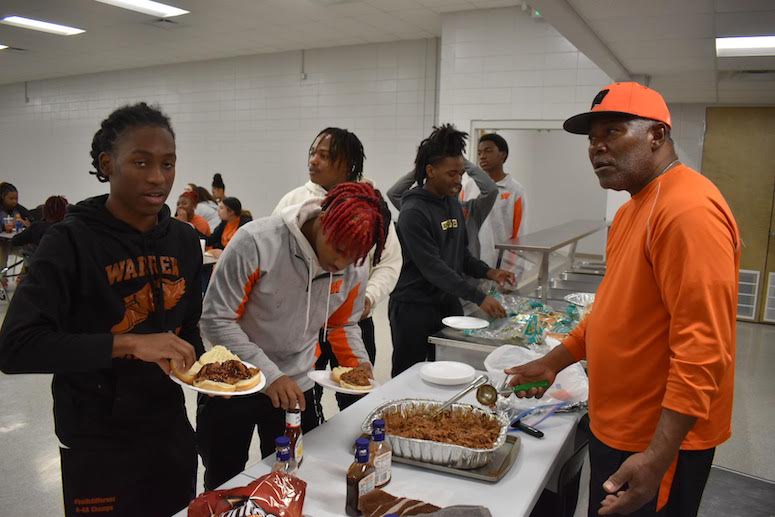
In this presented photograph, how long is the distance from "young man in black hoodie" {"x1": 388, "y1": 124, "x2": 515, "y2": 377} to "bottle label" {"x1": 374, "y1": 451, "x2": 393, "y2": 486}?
55.7 inches

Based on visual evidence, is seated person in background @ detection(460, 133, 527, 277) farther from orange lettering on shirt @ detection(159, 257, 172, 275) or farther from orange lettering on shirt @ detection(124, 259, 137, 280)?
orange lettering on shirt @ detection(124, 259, 137, 280)

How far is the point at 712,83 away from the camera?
201 inches

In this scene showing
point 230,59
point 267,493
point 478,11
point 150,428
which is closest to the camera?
point 267,493

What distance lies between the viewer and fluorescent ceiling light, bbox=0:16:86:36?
7.08 meters

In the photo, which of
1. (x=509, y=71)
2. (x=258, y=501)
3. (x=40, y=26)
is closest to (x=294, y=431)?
(x=258, y=501)

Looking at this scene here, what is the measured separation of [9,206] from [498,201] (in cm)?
649

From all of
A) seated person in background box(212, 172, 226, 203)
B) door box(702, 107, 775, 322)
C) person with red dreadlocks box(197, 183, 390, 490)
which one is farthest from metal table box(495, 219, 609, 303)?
seated person in background box(212, 172, 226, 203)

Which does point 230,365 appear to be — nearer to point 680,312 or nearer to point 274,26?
point 680,312

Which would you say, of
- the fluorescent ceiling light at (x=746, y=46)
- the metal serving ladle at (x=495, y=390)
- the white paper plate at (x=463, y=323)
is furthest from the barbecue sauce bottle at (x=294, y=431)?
the fluorescent ceiling light at (x=746, y=46)

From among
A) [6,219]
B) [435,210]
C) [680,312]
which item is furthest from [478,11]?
[6,219]

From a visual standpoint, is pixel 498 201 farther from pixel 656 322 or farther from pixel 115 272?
pixel 115 272

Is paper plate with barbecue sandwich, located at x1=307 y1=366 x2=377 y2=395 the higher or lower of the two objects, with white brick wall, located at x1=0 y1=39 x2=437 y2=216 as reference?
lower

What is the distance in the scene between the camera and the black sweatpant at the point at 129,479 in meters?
1.33

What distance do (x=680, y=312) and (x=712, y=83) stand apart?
4860 millimetres
